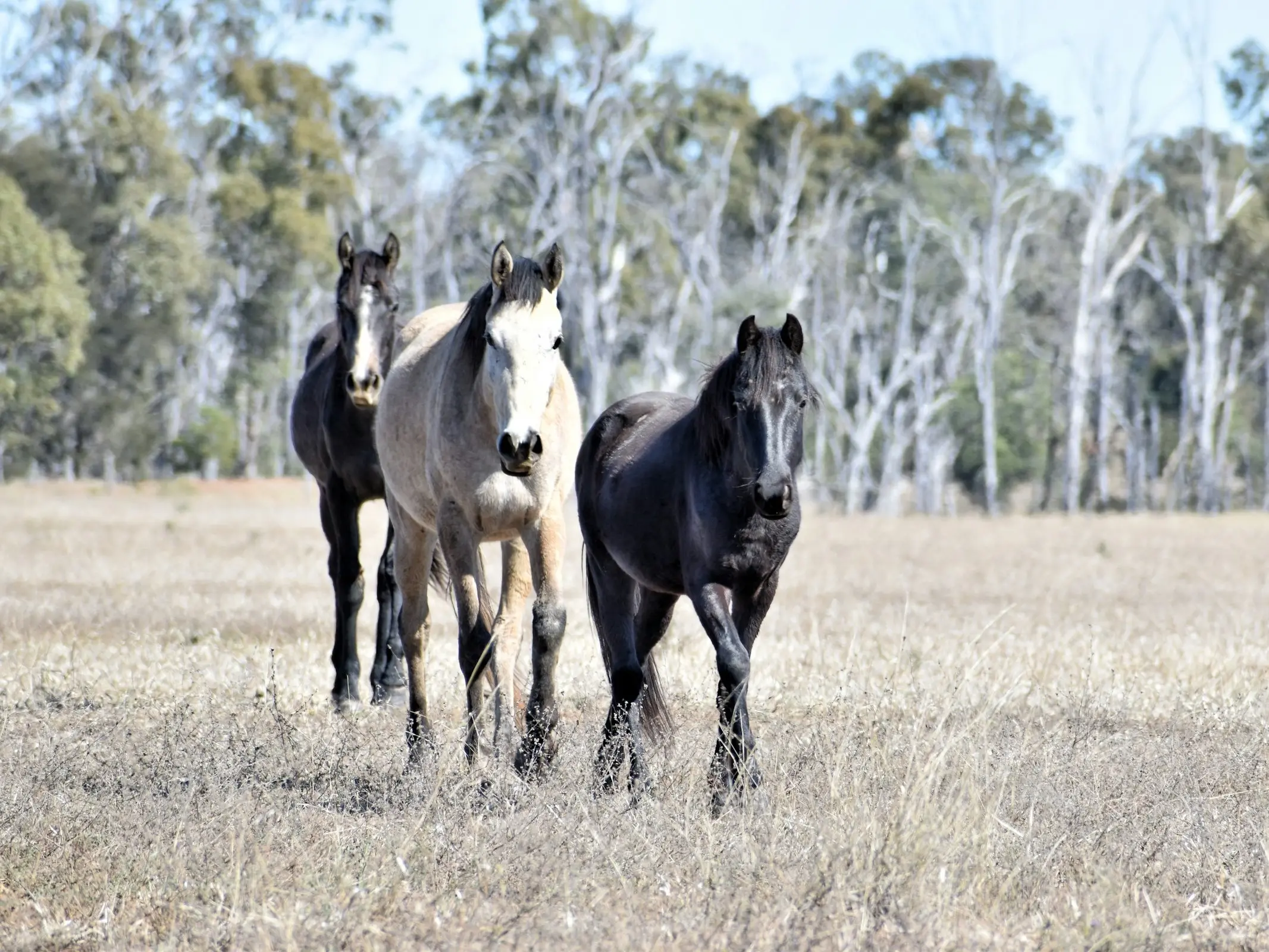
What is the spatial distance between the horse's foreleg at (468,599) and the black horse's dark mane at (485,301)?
0.63 m

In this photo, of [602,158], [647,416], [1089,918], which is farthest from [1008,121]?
[1089,918]

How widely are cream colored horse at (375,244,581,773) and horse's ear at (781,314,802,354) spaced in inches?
36.6

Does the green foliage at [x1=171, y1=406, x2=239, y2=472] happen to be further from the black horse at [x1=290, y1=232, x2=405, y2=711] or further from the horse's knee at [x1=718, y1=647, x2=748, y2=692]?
the horse's knee at [x1=718, y1=647, x2=748, y2=692]

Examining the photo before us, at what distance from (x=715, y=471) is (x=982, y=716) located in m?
1.41

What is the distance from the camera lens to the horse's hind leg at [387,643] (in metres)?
9.06

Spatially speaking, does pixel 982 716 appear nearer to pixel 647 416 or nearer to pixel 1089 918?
pixel 1089 918

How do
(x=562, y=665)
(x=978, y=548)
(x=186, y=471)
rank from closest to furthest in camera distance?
(x=562, y=665), (x=978, y=548), (x=186, y=471)

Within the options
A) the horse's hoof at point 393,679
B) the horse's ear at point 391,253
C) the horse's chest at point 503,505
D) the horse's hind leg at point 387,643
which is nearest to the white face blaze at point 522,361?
the horse's chest at point 503,505

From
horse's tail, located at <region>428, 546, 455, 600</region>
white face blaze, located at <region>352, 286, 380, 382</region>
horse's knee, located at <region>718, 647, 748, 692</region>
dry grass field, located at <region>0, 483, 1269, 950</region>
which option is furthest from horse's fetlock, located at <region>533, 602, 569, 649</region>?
horse's tail, located at <region>428, 546, 455, 600</region>

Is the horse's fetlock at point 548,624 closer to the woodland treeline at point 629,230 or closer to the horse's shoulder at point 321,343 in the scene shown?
the horse's shoulder at point 321,343

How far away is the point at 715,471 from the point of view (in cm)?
596

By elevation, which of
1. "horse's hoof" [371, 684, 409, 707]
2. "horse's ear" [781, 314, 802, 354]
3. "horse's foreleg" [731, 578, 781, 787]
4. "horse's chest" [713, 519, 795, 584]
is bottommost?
"horse's hoof" [371, 684, 409, 707]

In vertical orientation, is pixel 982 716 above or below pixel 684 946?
above

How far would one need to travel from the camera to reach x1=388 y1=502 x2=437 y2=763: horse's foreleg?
6918 millimetres
